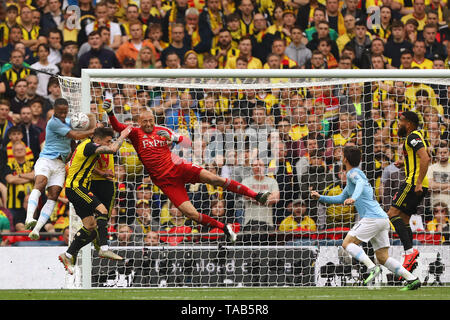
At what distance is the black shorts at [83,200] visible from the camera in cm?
1071

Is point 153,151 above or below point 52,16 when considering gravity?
below

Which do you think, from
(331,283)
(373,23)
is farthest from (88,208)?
(373,23)

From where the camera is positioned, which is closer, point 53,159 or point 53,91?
point 53,159

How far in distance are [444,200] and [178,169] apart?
4145 mm

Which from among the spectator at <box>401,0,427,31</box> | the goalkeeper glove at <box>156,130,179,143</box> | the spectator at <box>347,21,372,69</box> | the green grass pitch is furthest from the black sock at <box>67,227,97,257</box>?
the spectator at <box>401,0,427,31</box>

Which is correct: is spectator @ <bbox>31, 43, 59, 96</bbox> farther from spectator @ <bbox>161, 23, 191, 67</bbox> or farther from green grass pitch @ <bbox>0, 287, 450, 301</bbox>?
green grass pitch @ <bbox>0, 287, 450, 301</bbox>

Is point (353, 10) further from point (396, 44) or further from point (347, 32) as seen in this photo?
point (396, 44)

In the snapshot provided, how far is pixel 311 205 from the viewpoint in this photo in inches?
500

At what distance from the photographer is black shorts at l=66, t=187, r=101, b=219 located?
10711 mm

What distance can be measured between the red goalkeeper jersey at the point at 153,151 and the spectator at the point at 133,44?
3.64m

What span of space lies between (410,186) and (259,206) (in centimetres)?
258

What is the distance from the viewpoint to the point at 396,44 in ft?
49.5

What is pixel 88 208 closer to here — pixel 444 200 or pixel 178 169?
pixel 178 169

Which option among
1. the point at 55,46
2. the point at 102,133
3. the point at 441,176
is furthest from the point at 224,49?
the point at 441,176
